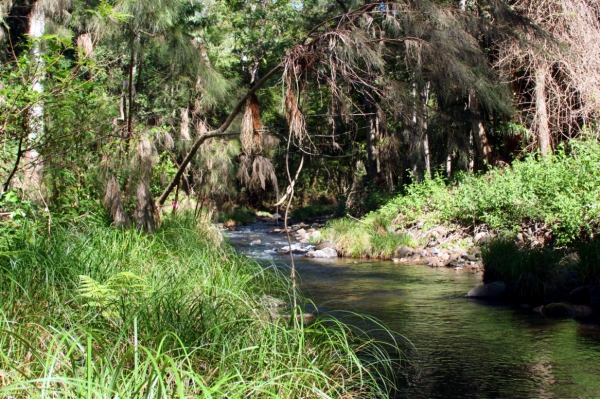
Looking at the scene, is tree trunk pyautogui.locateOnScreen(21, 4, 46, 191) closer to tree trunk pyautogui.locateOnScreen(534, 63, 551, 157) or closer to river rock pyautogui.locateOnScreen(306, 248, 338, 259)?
river rock pyautogui.locateOnScreen(306, 248, 338, 259)

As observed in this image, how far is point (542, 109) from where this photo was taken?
14586 mm

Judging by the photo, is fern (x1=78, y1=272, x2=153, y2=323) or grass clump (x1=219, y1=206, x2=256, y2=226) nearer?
fern (x1=78, y1=272, x2=153, y2=323)

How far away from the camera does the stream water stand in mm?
4746

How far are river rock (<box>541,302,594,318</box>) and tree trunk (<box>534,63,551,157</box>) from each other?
772cm

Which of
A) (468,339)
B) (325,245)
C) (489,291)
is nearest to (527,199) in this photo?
(325,245)

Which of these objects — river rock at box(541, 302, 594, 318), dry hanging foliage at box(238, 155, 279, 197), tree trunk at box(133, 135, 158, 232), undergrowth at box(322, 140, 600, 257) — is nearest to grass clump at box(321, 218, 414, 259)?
undergrowth at box(322, 140, 600, 257)

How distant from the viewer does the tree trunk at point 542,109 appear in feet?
46.9

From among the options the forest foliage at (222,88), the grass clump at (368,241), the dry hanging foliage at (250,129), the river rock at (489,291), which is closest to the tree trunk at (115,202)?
the forest foliage at (222,88)

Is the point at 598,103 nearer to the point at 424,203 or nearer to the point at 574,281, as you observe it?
the point at 424,203

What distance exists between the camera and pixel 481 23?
548 cm

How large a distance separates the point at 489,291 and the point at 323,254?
577 centimetres

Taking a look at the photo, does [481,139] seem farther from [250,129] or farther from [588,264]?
[250,129]

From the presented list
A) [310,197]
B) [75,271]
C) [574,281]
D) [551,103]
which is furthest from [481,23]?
[310,197]

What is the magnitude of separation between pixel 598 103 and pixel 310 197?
65.9ft
